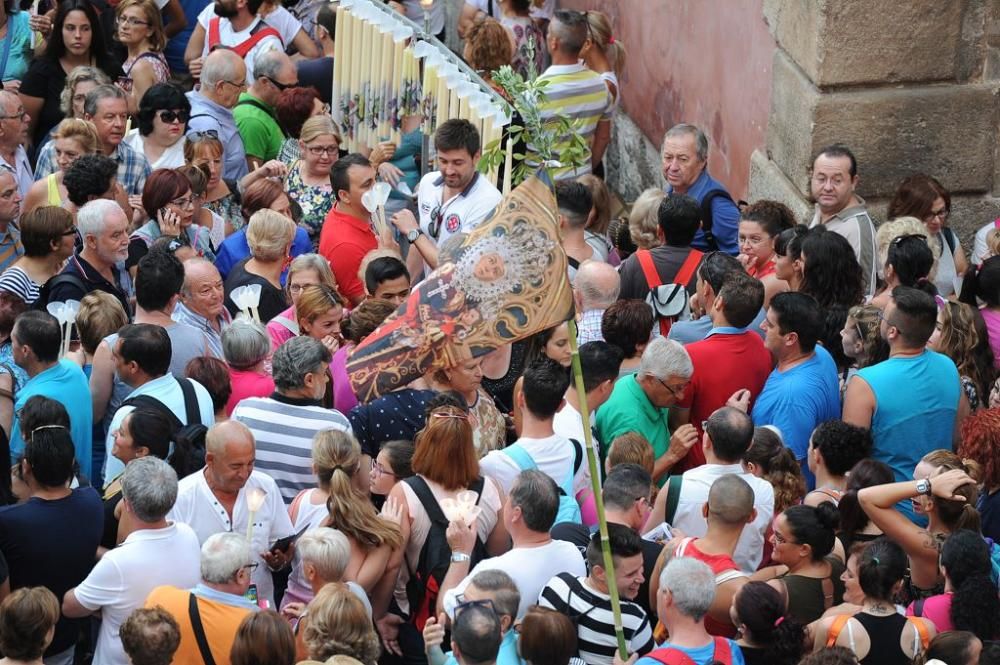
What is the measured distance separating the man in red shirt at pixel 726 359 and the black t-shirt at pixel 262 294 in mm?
2137

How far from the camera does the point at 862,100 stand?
8992 millimetres

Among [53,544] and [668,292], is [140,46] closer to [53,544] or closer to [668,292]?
[668,292]

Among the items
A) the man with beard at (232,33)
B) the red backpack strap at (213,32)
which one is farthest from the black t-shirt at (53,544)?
the red backpack strap at (213,32)

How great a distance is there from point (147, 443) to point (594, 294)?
2285 mm

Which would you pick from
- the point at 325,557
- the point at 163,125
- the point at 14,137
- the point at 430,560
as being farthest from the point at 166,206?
the point at 325,557

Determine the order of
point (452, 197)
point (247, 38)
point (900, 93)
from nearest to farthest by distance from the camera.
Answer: point (452, 197)
point (900, 93)
point (247, 38)

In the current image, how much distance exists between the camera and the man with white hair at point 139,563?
221 inches

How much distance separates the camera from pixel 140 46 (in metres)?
11.1

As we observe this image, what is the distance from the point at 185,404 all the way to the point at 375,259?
5.37 ft

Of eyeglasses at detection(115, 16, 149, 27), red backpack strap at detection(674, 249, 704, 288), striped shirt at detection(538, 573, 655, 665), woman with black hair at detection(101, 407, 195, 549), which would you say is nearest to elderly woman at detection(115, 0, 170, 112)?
eyeglasses at detection(115, 16, 149, 27)

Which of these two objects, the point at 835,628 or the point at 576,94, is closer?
the point at 835,628

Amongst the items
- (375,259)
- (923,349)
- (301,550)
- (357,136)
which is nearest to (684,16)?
(357,136)

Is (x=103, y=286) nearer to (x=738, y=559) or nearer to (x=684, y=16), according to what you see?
(x=738, y=559)

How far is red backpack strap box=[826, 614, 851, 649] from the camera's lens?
545 cm
